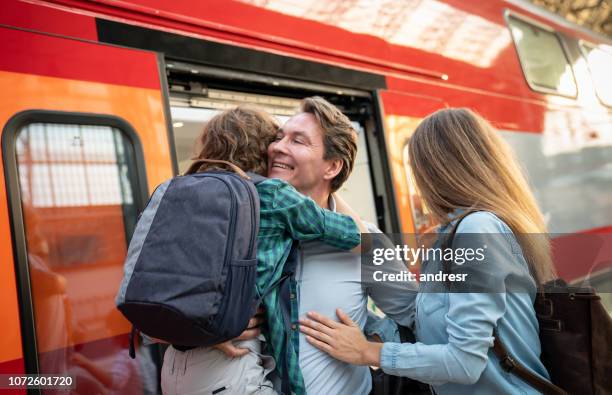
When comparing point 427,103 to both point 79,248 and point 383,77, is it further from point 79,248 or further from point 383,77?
point 79,248

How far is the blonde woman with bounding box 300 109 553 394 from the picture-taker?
1207mm

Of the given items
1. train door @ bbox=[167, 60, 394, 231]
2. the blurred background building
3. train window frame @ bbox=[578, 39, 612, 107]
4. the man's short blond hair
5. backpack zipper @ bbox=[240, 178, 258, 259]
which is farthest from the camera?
the blurred background building

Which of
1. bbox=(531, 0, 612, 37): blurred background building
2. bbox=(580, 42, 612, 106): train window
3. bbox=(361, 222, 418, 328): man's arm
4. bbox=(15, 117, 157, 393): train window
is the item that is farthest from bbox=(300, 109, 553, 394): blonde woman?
bbox=(531, 0, 612, 37): blurred background building

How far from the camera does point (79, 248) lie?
1.72m

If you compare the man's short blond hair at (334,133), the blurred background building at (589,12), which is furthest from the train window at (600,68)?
the blurred background building at (589,12)

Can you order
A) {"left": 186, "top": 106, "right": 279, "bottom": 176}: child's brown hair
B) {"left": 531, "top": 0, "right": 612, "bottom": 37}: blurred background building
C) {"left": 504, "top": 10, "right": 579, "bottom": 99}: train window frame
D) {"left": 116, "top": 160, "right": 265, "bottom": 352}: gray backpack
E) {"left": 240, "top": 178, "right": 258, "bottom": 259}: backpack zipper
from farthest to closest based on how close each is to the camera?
{"left": 531, "top": 0, "right": 612, "bottom": 37}: blurred background building, {"left": 504, "top": 10, "right": 579, "bottom": 99}: train window frame, {"left": 186, "top": 106, "right": 279, "bottom": 176}: child's brown hair, {"left": 240, "top": 178, "right": 258, "bottom": 259}: backpack zipper, {"left": 116, "top": 160, "right": 265, "bottom": 352}: gray backpack

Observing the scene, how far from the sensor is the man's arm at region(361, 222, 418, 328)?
153 centimetres

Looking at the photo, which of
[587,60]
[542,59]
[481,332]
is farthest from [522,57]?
[481,332]

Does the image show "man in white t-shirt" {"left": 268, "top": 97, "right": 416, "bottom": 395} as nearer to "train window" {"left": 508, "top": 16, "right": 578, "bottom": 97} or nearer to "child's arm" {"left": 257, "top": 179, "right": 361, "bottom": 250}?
"child's arm" {"left": 257, "top": 179, "right": 361, "bottom": 250}

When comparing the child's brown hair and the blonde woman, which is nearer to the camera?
the blonde woman

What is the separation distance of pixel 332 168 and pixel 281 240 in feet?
→ 1.46

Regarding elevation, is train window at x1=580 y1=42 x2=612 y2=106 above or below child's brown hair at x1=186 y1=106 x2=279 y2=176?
above

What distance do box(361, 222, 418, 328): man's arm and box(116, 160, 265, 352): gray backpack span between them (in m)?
0.50

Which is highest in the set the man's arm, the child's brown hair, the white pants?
the child's brown hair
